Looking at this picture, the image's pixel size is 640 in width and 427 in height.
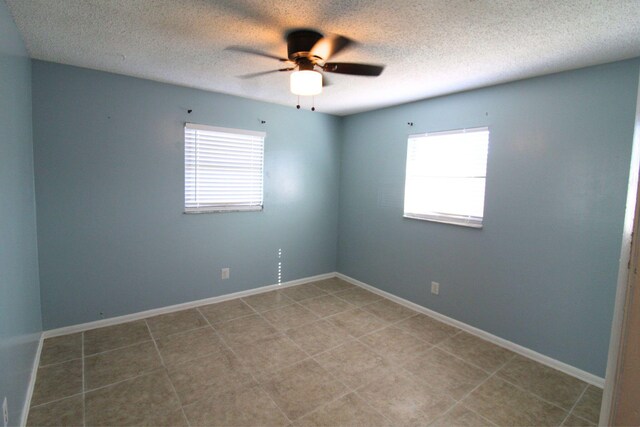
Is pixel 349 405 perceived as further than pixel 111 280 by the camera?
No

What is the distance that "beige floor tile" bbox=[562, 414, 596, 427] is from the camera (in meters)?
1.96

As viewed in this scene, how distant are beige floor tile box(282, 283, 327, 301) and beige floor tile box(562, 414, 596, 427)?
102 inches

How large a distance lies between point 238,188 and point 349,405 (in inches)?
102

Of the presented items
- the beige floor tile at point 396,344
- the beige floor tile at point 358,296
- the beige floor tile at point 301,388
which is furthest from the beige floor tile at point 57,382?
the beige floor tile at point 358,296

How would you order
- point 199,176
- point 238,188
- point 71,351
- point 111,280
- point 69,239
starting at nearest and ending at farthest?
point 71,351 < point 69,239 < point 111,280 < point 199,176 < point 238,188

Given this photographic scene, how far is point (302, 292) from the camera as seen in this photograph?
411cm

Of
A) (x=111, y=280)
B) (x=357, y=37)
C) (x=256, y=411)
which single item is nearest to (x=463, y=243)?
(x=357, y=37)

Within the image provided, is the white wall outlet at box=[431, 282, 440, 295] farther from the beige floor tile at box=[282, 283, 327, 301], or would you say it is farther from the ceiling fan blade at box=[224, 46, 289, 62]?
the ceiling fan blade at box=[224, 46, 289, 62]

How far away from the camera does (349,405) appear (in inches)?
82.0

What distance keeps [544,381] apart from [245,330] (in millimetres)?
2521

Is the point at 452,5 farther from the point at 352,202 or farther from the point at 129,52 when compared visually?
the point at 352,202

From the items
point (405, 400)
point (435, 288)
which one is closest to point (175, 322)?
point (405, 400)

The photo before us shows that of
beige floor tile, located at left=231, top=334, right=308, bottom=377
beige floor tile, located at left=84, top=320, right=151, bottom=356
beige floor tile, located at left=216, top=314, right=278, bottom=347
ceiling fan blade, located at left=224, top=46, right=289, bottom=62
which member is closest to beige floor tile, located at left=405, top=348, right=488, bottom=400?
beige floor tile, located at left=231, top=334, right=308, bottom=377

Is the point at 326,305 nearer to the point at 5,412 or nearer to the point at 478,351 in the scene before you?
the point at 478,351
